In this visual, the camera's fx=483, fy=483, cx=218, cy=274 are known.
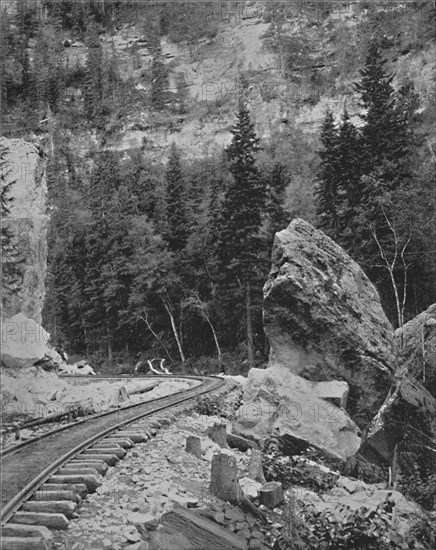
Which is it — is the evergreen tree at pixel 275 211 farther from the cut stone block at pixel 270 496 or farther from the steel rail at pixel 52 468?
the cut stone block at pixel 270 496

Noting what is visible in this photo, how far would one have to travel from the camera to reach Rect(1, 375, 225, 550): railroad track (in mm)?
4461

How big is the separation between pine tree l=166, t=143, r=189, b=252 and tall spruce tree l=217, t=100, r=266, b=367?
4698 mm

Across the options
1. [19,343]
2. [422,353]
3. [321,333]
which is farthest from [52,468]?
[422,353]

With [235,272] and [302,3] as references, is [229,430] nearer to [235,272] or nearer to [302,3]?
[235,272]

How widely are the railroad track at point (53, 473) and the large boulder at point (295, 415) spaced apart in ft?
8.37

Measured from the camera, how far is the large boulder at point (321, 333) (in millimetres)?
12156

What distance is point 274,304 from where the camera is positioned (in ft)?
41.9

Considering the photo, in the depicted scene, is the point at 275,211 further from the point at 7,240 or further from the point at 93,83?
the point at 93,83

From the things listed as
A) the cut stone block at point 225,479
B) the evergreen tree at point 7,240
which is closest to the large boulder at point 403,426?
the cut stone block at point 225,479

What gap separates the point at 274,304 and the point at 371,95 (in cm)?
2025

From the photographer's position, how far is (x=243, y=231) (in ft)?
92.0

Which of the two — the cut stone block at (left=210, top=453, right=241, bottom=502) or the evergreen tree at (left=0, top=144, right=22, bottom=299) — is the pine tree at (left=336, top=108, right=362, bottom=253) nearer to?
the evergreen tree at (left=0, top=144, right=22, bottom=299)

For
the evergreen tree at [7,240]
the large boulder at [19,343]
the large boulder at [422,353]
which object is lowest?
the large boulder at [422,353]

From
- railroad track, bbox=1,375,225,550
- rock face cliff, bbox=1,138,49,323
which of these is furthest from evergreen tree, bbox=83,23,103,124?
railroad track, bbox=1,375,225,550
